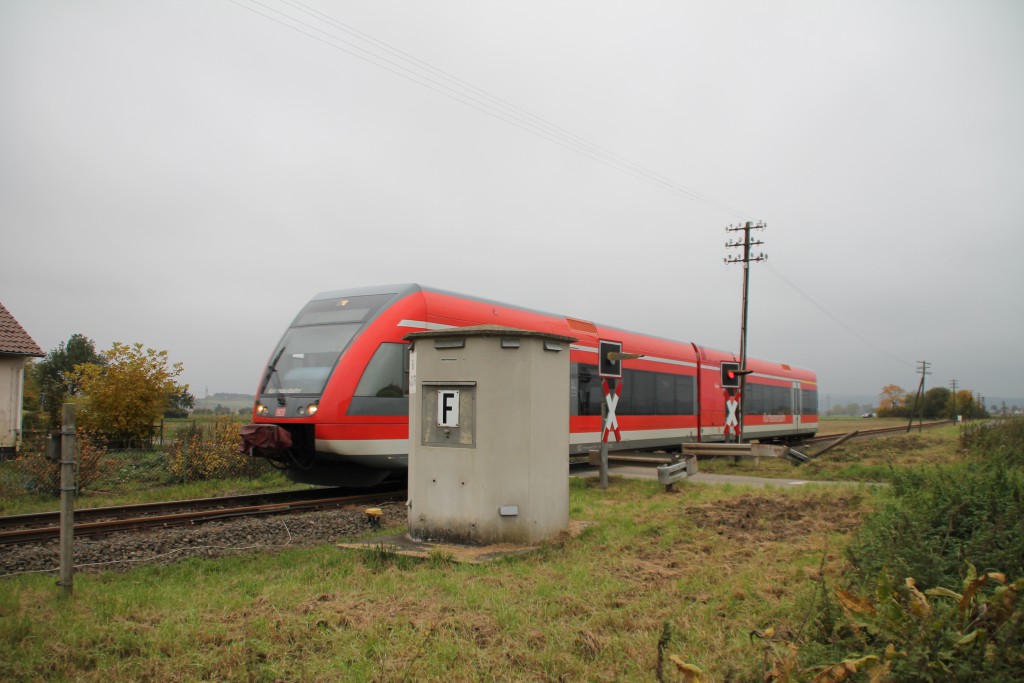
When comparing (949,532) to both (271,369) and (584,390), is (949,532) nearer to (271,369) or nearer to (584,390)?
(271,369)

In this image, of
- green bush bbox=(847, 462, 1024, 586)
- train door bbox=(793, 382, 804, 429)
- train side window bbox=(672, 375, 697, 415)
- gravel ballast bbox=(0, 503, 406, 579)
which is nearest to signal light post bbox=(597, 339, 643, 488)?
gravel ballast bbox=(0, 503, 406, 579)

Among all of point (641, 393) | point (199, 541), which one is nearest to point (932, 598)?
point (199, 541)

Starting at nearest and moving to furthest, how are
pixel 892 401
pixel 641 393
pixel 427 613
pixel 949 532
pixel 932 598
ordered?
1. pixel 932 598
2. pixel 427 613
3. pixel 949 532
4. pixel 641 393
5. pixel 892 401

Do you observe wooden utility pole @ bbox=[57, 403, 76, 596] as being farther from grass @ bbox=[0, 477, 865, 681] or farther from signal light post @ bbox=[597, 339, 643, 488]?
signal light post @ bbox=[597, 339, 643, 488]

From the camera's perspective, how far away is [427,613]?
191 inches

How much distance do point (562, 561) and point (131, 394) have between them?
15204 mm

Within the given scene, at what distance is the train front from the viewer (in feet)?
34.8

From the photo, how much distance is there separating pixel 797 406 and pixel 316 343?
23.9 meters

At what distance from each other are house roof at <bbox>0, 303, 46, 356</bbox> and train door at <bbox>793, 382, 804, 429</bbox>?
27586 millimetres

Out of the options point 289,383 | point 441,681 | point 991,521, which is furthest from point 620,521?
point 289,383

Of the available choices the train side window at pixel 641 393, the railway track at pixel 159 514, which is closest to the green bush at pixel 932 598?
the railway track at pixel 159 514

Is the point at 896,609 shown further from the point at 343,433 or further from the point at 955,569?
the point at 343,433

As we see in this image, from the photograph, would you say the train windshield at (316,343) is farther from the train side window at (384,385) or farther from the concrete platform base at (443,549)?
the concrete platform base at (443,549)

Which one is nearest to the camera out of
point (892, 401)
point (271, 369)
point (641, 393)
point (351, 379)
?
point (351, 379)
